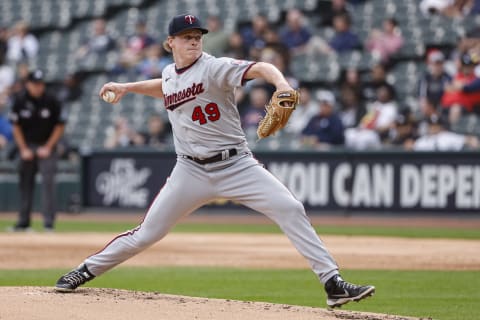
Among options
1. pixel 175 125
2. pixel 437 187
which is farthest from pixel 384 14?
pixel 175 125

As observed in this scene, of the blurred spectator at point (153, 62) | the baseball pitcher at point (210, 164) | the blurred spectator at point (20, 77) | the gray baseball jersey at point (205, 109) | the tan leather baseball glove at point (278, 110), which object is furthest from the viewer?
the blurred spectator at point (20, 77)

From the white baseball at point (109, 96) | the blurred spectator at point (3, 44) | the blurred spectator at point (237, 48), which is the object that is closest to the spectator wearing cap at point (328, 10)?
the blurred spectator at point (237, 48)

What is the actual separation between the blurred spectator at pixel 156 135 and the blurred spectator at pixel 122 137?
0.17m

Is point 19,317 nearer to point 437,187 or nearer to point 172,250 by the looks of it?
point 172,250

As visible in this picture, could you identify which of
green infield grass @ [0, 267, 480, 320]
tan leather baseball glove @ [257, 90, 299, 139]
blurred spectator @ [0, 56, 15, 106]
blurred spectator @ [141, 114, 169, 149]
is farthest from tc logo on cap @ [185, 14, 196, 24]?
blurred spectator @ [0, 56, 15, 106]

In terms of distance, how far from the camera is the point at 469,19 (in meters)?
17.5

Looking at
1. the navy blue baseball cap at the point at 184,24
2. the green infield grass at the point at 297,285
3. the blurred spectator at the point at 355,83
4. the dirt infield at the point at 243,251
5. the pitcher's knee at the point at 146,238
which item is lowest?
the dirt infield at the point at 243,251

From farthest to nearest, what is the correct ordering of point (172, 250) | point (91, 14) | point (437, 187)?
point (91, 14), point (437, 187), point (172, 250)

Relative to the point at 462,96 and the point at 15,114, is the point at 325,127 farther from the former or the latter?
the point at 15,114

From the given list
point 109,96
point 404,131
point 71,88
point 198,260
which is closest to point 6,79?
point 71,88

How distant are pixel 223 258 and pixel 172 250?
106 centimetres

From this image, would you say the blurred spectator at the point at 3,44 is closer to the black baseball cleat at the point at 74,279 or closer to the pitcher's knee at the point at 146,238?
the black baseball cleat at the point at 74,279

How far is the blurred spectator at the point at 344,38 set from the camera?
18.5 meters

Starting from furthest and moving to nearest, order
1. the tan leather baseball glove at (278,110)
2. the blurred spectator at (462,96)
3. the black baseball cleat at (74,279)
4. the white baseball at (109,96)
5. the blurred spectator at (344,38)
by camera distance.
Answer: the blurred spectator at (344,38) → the blurred spectator at (462,96) → the white baseball at (109,96) → the black baseball cleat at (74,279) → the tan leather baseball glove at (278,110)
